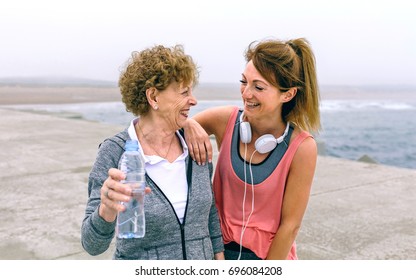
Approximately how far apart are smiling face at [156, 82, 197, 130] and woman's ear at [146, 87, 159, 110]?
14mm

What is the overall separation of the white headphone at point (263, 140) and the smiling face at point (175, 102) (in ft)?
1.03

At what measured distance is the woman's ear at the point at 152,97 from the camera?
2.42 m

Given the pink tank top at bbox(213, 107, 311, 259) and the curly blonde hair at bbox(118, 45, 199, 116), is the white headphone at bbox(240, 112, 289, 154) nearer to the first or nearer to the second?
the pink tank top at bbox(213, 107, 311, 259)

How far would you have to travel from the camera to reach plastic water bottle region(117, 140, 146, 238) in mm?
2121

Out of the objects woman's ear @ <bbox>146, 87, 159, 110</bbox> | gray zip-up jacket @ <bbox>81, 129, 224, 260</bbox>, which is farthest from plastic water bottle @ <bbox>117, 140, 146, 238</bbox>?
woman's ear @ <bbox>146, 87, 159, 110</bbox>

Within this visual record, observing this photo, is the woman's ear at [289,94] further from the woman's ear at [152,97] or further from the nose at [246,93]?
the woman's ear at [152,97]

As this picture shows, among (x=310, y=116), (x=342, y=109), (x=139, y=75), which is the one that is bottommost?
(x=342, y=109)

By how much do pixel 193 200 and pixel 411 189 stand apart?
551 centimetres

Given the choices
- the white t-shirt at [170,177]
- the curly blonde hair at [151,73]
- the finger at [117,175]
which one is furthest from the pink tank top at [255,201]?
the finger at [117,175]

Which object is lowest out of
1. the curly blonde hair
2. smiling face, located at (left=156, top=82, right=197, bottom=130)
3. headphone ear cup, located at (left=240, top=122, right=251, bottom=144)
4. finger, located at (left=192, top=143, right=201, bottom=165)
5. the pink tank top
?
the pink tank top

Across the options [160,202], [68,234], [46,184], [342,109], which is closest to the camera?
[160,202]
